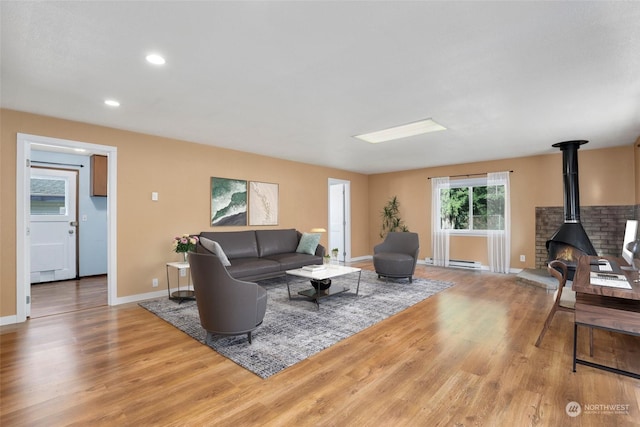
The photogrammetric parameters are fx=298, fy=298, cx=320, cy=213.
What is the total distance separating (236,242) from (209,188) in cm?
103

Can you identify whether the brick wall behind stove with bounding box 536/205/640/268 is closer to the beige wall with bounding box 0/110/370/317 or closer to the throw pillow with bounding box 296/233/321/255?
the throw pillow with bounding box 296/233/321/255

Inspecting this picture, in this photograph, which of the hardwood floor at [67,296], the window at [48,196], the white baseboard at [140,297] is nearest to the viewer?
the hardwood floor at [67,296]

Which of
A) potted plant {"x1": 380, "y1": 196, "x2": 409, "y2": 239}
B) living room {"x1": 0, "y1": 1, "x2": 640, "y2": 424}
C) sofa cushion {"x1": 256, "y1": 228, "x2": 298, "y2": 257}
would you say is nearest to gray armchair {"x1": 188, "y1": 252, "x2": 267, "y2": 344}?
living room {"x1": 0, "y1": 1, "x2": 640, "y2": 424}

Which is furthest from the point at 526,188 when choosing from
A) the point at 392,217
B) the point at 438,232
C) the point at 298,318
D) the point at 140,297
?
the point at 140,297

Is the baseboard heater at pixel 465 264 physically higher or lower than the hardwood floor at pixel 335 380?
higher

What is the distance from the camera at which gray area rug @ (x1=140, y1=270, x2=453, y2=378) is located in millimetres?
2564

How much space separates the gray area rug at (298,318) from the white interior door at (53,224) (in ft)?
9.08

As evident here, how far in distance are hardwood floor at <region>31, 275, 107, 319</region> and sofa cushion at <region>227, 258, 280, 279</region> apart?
5.80 feet

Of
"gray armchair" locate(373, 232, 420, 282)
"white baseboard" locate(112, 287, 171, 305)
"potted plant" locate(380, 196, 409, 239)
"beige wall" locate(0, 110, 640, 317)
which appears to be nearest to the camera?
"beige wall" locate(0, 110, 640, 317)

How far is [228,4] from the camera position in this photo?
5.62ft

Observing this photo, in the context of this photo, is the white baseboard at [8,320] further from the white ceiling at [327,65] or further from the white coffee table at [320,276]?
the white coffee table at [320,276]

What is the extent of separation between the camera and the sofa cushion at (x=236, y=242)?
16.0 ft

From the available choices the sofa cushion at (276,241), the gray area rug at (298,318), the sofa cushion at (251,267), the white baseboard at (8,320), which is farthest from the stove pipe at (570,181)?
the white baseboard at (8,320)

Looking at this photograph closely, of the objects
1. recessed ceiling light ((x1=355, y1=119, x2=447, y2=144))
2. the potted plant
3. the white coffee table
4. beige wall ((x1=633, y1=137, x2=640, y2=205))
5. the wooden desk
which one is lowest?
the white coffee table
